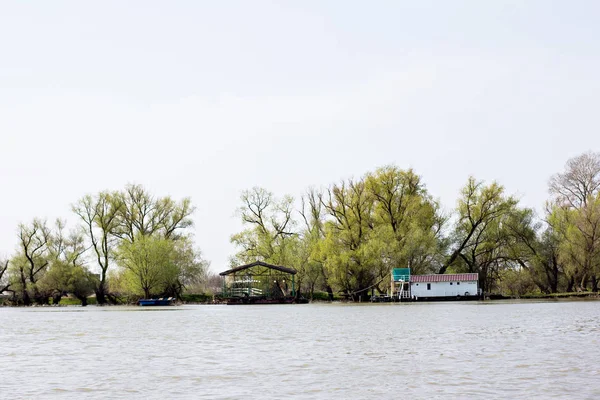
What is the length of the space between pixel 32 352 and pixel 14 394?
A: 9.01 meters

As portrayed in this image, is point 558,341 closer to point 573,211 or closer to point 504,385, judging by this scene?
point 504,385

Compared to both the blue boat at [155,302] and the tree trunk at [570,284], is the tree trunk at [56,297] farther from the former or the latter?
the tree trunk at [570,284]

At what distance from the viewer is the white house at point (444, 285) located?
7250 cm

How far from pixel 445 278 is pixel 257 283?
2097 cm

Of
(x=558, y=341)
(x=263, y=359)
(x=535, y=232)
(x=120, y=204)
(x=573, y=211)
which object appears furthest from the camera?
(x=120, y=204)

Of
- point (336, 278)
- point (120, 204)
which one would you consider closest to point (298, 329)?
point (336, 278)

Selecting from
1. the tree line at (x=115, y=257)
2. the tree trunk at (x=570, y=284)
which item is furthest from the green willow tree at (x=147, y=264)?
the tree trunk at (x=570, y=284)

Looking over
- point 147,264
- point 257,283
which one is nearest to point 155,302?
point 147,264

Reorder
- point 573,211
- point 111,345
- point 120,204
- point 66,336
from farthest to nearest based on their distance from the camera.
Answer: point 120,204 → point 573,211 → point 66,336 → point 111,345

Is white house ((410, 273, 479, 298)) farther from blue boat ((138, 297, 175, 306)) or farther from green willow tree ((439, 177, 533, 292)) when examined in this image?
blue boat ((138, 297, 175, 306))

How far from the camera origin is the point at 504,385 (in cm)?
1367

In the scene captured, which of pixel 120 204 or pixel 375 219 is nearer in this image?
pixel 375 219

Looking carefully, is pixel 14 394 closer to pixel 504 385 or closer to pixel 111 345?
pixel 504 385

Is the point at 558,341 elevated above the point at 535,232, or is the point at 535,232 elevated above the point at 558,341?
the point at 535,232
